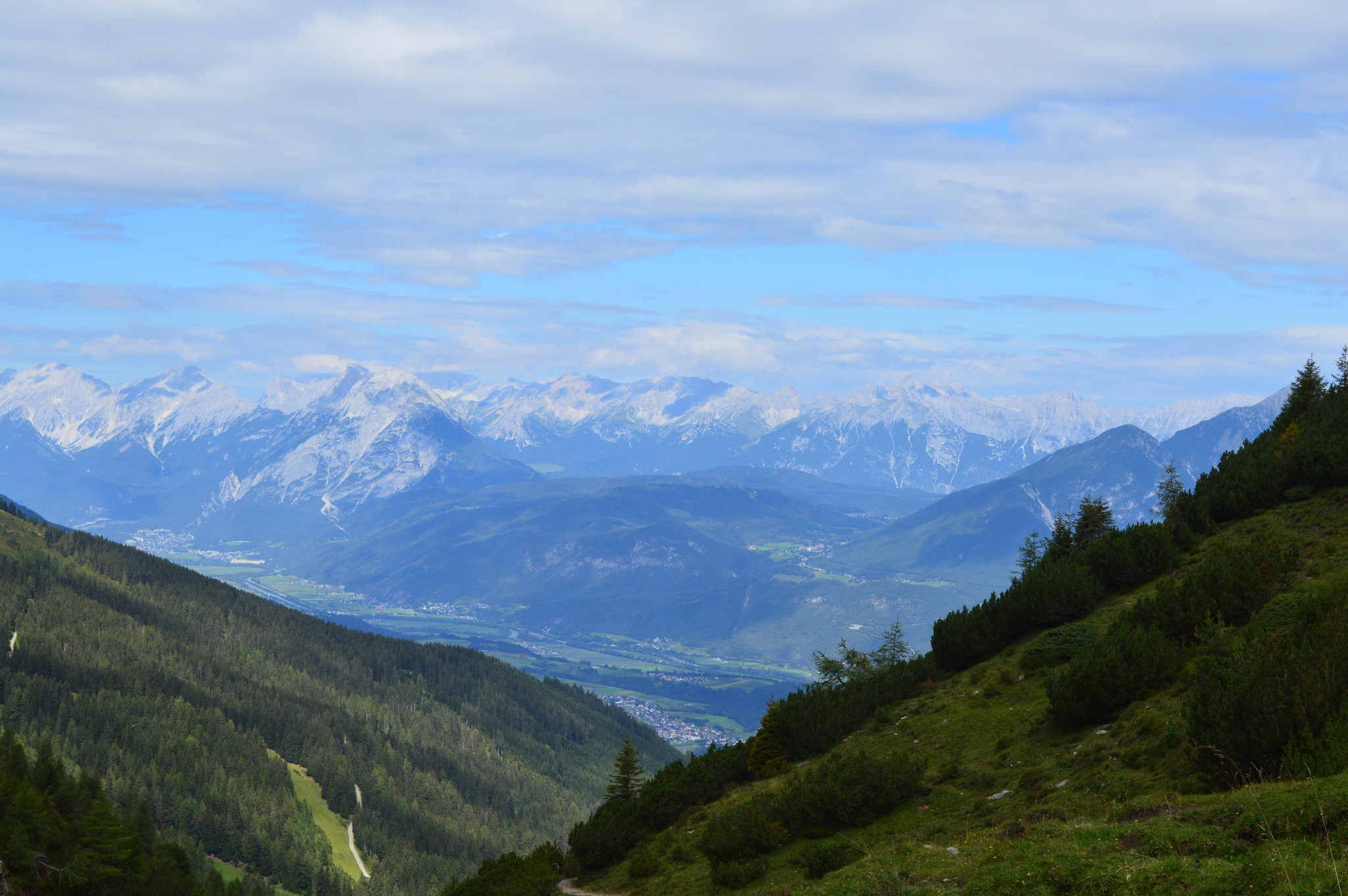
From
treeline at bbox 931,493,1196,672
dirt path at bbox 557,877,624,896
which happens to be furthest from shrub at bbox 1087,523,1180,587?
dirt path at bbox 557,877,624,896

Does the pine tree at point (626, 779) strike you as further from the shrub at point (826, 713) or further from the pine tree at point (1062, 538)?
the pine tree at point (1062, 538)

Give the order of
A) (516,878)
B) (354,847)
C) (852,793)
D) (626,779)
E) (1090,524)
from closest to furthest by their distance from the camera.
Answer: (852,793) < (516,878) < (626,779) < (1090,524) < (354,847)

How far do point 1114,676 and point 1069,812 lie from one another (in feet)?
33.8

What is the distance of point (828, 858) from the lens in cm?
3506

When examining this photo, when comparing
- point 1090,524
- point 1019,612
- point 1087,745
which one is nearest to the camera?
point 1087,745

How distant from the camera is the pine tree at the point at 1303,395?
79.6m

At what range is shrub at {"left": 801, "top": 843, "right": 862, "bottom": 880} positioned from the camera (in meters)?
34.7

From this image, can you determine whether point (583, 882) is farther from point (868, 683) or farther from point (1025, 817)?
point (1025, 817)

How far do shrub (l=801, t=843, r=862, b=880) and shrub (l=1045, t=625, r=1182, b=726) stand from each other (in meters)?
12.4

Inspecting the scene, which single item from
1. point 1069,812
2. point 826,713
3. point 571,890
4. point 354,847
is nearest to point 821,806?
point 1069,812

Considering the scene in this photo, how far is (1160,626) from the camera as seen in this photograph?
4419 cm

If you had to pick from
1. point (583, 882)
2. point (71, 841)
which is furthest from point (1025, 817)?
point (71, 841)

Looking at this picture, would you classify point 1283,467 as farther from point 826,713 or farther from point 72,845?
point 72,845

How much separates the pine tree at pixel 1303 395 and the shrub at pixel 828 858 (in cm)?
6524
